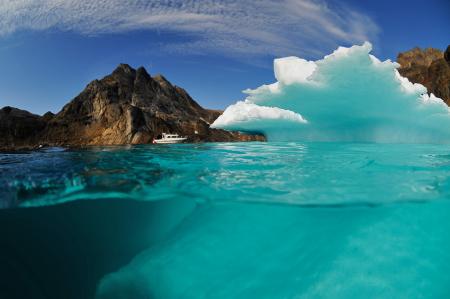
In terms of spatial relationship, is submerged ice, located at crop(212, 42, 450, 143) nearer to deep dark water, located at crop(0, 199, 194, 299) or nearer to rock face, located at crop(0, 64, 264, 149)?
deep dark water, located at crop(0, 199, 194, 299)

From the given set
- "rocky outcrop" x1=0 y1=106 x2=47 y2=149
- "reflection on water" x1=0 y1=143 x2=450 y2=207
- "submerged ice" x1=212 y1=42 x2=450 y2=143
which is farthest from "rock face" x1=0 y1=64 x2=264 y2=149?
"reflection on water" x1=0 y1=143 x2=450 y2=207

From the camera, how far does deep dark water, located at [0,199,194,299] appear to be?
7.32 m

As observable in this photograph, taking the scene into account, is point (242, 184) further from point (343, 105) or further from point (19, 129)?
point (19, 129)

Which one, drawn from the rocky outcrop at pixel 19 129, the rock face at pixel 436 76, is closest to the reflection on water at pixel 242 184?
the rock face at pixel 436 76

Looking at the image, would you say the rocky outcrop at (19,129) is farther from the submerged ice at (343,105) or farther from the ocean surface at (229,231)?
the ocean surface at (229,231)

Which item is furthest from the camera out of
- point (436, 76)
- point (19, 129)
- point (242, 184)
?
point (19, 129)

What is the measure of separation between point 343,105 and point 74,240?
13.5 meters

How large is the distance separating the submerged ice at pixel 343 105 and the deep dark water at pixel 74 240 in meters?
8.36

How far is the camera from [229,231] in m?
8.06

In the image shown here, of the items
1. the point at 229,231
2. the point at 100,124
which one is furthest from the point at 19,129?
the point at 229,231

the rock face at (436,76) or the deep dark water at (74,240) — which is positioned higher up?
the rock face at (436,76)

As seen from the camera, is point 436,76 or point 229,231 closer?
point 229,231

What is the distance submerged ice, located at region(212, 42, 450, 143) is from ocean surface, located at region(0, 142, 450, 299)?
535 cm

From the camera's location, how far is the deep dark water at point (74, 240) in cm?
Result: 732
